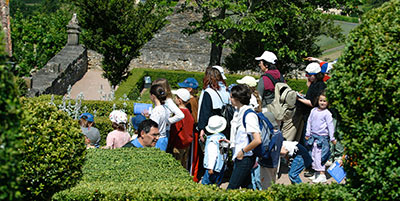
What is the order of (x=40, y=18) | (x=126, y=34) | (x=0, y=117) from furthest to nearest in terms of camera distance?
(x=40, y=18) < (x=126, y=34) < (x=0, y=117)

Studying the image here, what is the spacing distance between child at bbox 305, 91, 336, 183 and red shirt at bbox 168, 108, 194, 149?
1872 mm

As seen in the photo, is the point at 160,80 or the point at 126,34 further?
the point at 126,34

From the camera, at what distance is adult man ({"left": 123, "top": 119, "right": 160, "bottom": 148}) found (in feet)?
23.3

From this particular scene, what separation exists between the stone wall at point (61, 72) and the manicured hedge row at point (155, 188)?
8640 mm

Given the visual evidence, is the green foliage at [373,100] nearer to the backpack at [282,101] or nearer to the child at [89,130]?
the backpack at [282,101]

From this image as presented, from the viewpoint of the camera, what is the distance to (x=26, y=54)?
26.2 meters

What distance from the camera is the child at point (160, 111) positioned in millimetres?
7236

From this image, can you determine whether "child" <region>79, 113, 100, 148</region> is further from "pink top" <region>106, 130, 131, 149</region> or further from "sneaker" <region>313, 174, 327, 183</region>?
"sneaker" <region>313, 174, 327, 183</region>

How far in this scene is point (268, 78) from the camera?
8.45 meters

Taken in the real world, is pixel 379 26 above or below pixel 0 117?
above

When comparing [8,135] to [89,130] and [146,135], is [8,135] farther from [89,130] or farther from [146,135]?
[89,130]

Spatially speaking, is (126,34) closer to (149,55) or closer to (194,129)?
(194,129)

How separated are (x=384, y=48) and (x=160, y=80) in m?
3.50

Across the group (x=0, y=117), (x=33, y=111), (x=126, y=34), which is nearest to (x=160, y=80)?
(x=33, y=111)
